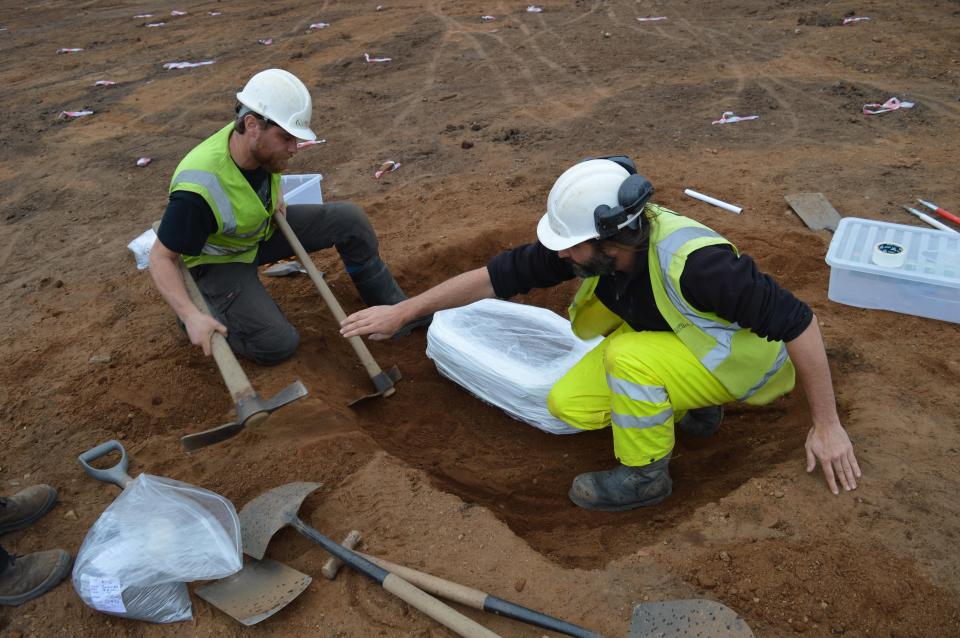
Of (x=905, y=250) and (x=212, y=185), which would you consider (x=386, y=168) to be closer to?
(x=212, y=185)

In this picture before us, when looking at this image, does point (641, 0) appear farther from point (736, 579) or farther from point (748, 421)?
point (736, 579)

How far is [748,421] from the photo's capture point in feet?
10.8

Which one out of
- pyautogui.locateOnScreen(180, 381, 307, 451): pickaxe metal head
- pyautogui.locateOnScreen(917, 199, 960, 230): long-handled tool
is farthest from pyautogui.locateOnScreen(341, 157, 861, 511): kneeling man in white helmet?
pyautogui.locateOnScreen(917, 199, 960, 230): long-handled tool

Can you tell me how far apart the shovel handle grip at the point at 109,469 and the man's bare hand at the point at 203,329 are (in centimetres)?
53

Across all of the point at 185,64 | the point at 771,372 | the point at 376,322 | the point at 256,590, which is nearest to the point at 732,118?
the point at 771,372

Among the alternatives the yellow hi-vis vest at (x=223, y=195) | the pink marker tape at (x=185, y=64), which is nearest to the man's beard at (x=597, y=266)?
the yellow hi-vis vest at (x=223, y=195)

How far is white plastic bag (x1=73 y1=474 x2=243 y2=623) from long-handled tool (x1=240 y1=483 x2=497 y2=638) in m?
0.08

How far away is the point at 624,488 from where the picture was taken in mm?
2777

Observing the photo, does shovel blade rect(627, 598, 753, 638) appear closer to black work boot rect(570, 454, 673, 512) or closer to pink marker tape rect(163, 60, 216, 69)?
black work boot rect(570, 454, 673, 512)

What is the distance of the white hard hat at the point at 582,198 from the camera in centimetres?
237

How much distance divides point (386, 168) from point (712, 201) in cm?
269

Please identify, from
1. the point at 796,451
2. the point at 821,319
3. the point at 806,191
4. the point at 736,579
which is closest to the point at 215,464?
the point at 736,579

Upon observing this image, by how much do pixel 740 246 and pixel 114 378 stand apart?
3.62 metres

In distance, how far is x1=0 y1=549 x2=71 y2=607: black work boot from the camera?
2.42 m
